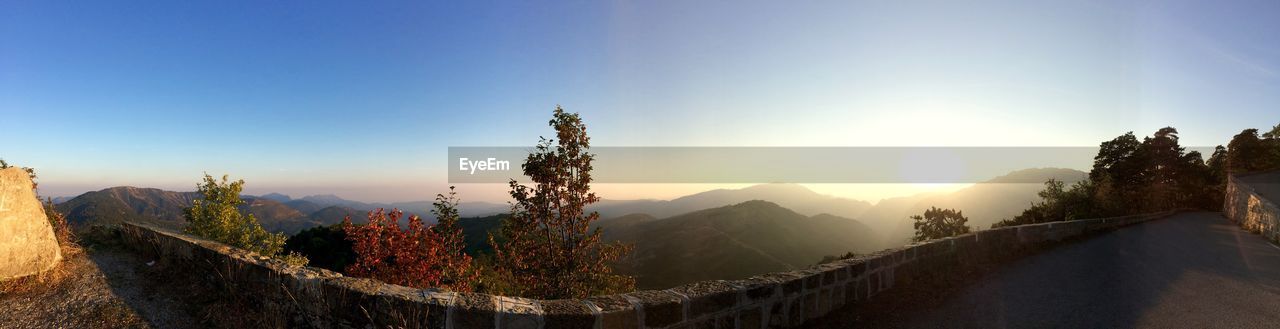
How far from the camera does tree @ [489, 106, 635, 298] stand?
911cm

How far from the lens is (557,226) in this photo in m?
9.25

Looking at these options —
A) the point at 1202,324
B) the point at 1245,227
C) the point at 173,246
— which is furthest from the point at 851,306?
the point at 1245,227

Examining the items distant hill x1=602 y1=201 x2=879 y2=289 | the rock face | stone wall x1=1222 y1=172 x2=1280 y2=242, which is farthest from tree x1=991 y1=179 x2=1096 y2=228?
distant hill x1=602 y1=201 x2=879 y2=289

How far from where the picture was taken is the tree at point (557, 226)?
9.11 m

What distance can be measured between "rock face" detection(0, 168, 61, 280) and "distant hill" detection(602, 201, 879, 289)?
71.8 m

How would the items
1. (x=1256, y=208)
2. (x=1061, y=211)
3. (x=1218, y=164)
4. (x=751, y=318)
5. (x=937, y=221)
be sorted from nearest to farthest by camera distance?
(x=751, y=318) → (x=1256, y=208) → (x=1061, y=211) → (x=937, y=221) → (x=1218, y=164)

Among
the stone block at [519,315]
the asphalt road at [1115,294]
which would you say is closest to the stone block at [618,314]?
the stone block at [519,315]

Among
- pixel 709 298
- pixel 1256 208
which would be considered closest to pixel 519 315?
pixel 709 298

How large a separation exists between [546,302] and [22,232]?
7326 mm

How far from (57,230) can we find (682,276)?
9265 centimetres

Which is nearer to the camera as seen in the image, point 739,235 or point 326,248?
point 326,248

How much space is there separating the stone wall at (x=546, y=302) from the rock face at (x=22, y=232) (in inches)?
39.6

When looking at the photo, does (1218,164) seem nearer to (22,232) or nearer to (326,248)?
(22,232)

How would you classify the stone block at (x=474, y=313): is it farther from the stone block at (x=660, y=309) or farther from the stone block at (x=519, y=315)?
the stone block at (x=660, y=309)
